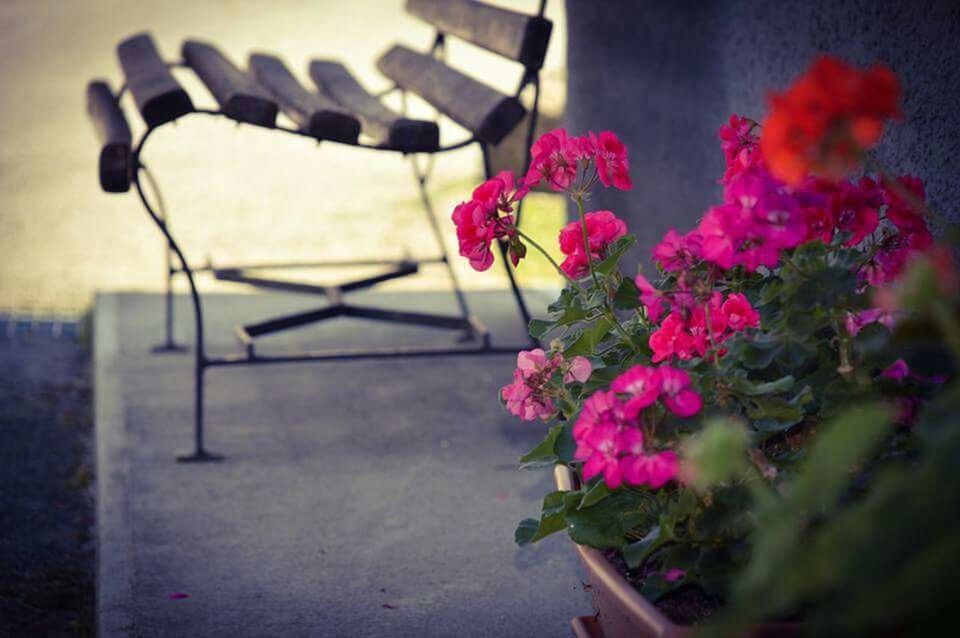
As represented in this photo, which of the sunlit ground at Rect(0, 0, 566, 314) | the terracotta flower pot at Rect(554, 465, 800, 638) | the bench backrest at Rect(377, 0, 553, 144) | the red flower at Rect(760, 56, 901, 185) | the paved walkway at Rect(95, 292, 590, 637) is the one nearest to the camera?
the red flower at Rect(760, 56, 901, 185)

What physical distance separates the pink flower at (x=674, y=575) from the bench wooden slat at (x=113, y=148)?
1.68 meters

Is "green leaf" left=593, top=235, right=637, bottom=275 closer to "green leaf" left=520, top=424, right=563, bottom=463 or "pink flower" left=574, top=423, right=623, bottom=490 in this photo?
"green leaf" left=520, top=424, right=563, bottom=463

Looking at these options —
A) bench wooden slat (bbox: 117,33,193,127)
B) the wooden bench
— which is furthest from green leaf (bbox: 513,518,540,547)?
bench wooden slat (bbox: 117,33,193,127)

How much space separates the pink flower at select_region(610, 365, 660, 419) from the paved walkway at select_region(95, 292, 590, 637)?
35.6 inches

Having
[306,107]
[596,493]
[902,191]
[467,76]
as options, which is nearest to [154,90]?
[306,107]

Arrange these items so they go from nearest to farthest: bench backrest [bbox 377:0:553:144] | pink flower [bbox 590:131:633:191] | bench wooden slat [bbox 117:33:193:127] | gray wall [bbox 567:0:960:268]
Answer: pink flower [bbox 590:131:633:191] < gray wall [bbox 567:0:960:268] < bench wooden slat [bbox 117:33:193:127] < bench backrest [bbox 377:0:553:144]

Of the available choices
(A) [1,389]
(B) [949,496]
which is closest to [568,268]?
(B) [949,496]

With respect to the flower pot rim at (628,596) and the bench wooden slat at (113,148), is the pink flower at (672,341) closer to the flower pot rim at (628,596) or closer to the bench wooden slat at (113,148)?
the flower pot rim at (628,596)

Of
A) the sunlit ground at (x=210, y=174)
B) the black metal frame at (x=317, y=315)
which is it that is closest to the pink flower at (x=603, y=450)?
the black metal frame at (x=317, y=315)

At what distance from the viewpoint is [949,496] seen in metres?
0.86

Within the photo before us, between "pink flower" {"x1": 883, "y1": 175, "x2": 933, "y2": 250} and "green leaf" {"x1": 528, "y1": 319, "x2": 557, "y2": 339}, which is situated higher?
"pink flower" {"x1": 883, "y1": 175, "x2": 933, "y2": 250}

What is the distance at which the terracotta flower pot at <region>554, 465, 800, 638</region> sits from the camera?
3.82 ft

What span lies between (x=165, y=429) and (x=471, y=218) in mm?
1780

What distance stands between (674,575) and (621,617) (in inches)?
2.9
